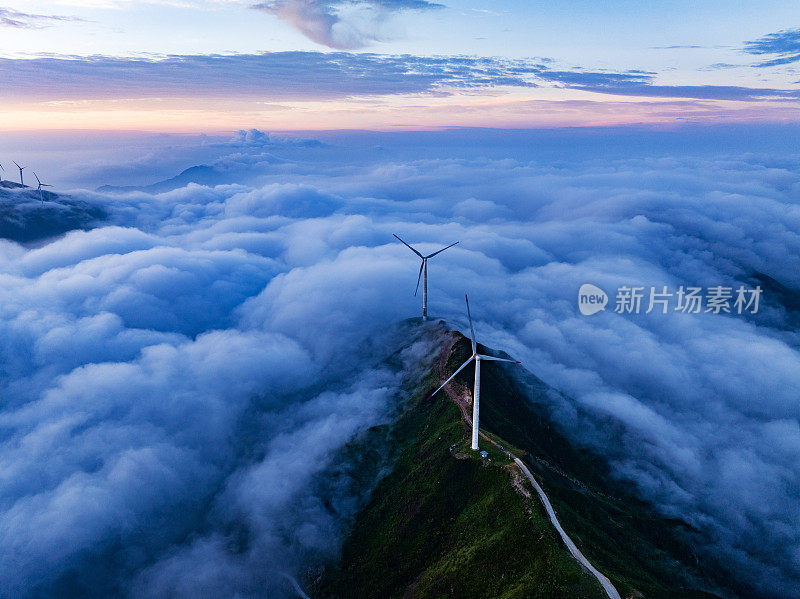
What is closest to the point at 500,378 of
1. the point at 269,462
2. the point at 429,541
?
the point at 429,541

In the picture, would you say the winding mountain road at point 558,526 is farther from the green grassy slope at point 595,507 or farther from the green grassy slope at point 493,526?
the green grassy slope at point 595,507

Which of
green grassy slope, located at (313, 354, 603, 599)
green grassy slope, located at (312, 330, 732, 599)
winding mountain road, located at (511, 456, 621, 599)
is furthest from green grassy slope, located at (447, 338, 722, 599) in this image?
green grassy slope, located at (313, 354, 603, 599)

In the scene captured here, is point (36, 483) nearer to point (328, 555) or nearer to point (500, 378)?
point (328, 555)

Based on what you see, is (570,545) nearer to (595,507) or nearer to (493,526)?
(493,526)

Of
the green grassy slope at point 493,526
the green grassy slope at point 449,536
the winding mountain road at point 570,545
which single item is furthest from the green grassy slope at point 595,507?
the green grassy slope at point 449,536

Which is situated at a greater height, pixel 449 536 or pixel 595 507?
pixel 449 536

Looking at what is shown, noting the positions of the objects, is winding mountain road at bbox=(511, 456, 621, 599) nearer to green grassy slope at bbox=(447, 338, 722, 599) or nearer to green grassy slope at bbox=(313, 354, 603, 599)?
green grassy slope at bbox=(447, 338, 722, 599)

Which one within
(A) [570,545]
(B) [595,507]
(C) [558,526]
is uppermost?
(A) [570,545]

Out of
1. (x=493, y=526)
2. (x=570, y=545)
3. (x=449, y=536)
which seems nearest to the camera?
(x=570, y=545)

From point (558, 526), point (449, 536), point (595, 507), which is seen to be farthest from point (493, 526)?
point (595, 507)
